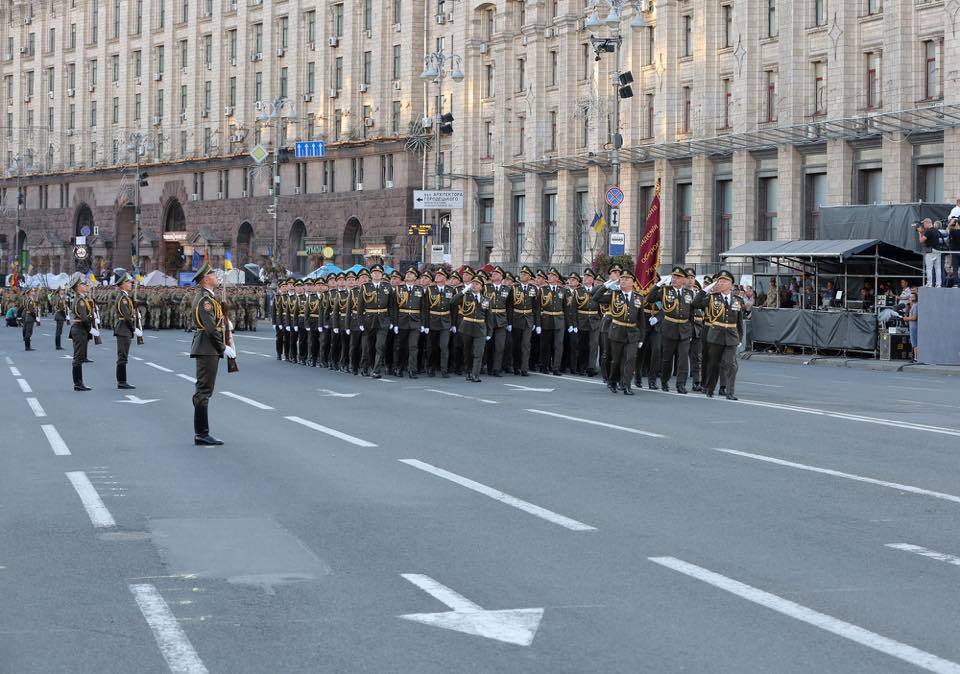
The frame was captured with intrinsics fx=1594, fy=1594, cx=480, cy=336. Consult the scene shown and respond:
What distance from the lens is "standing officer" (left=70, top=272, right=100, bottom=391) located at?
80.5 ft

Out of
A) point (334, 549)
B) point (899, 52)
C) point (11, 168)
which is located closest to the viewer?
point (334, 549)

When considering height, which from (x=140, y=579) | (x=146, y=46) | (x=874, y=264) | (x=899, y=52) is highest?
(x=146, y=46)

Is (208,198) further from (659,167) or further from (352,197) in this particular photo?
(659,167)

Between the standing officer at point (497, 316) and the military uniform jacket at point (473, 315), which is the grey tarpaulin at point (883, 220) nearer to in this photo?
the standing officer at point (497, 316)

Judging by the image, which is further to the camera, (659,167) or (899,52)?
(659,167)

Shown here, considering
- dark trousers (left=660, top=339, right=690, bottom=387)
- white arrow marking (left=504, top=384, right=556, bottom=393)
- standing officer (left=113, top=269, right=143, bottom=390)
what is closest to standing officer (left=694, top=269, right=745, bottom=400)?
dark trousers (left=660, top=339, right=690, bottom=387)

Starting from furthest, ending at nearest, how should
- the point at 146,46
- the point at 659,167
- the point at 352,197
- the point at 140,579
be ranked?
1. the point at 146,46
2. the point at 352,197
3. the point at 659,167
4. the point at 140,579

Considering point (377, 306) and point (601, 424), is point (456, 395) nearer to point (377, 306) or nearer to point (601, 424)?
point (601, 424)

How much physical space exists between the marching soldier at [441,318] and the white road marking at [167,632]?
20175 mm

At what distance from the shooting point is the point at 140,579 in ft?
28.0

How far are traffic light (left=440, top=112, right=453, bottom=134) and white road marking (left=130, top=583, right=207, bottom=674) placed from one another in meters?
63.0

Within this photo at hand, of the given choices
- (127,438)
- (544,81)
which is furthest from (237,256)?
(127,438)

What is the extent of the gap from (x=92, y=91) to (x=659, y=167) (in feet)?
186

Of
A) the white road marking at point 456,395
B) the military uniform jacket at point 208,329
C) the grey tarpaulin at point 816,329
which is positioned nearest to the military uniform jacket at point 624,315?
the white road marking at point 456,395
